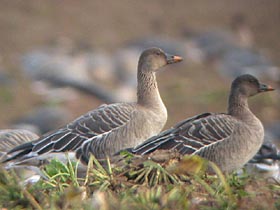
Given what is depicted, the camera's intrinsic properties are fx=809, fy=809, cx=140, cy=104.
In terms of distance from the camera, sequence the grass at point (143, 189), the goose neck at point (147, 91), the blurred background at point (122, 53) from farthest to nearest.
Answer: the blurred background at point (122, 53) → the goose neck at point (147, 91) → the grass at point (143, 189)

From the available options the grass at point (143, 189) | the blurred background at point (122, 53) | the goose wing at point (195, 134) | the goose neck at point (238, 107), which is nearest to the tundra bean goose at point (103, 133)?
the goose wing at point (195, 134)

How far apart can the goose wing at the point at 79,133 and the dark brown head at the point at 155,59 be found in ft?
2.80

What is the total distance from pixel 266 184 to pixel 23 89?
1474 cm

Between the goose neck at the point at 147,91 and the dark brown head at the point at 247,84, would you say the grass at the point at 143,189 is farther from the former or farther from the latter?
the goose neck at the point at 147,91

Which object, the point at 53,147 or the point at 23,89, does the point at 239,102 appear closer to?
the point at 53,147

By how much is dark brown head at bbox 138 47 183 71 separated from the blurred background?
787 centimetres

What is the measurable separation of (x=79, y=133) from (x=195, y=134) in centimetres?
145

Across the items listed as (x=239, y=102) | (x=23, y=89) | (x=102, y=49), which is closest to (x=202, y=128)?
(x=239, y=102)

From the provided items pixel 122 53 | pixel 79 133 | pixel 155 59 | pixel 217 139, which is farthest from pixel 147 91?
pixel 122 53

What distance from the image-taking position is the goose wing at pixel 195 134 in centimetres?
805

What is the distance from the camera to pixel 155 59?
31.9 feet

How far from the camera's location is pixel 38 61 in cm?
2211

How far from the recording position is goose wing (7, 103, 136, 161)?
885 cm

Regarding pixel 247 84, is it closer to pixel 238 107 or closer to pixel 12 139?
pixel 238 107
